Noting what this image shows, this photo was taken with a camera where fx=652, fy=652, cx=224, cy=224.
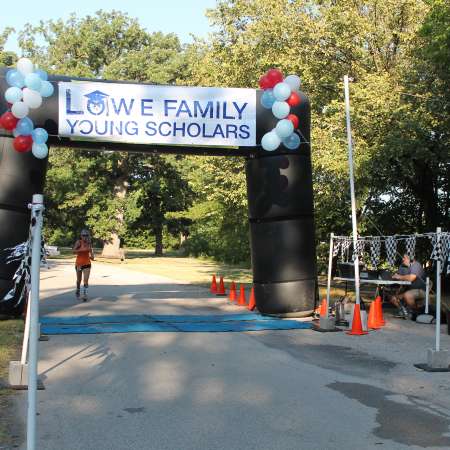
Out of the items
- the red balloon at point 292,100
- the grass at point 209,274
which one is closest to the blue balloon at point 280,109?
the red balloon at point 292,100

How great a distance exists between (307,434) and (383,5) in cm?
1826

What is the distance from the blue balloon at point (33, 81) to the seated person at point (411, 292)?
8713mm

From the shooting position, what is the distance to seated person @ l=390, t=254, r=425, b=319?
1445 cm

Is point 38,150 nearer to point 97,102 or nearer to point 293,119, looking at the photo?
point 97,102

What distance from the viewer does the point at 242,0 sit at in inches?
990

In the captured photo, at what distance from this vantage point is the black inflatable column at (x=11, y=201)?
12391 millimetres

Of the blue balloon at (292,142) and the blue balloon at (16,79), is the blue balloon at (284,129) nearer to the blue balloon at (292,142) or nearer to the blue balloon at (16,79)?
the blue balloon at (292,142)

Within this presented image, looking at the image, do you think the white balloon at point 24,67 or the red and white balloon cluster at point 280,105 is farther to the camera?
the red and white balloon cluster at point 280,105

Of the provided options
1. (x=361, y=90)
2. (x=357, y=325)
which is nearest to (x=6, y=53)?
(x=361, y=90)

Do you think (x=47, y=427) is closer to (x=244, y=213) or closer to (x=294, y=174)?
(x=294, y=174)

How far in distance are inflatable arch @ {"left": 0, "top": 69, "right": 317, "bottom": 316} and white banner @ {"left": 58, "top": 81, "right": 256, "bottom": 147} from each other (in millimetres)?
20

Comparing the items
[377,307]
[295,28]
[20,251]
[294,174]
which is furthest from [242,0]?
[20,251]

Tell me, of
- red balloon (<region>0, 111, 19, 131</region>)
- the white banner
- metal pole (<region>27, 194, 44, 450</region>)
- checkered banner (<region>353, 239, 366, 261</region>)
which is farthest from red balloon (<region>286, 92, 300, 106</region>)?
metal pole (<region>27, 194, 44, 450</region>)

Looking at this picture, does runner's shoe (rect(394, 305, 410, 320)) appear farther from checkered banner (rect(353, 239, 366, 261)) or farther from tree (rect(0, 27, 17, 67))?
tree (rect(0, 27, 17, 67))
